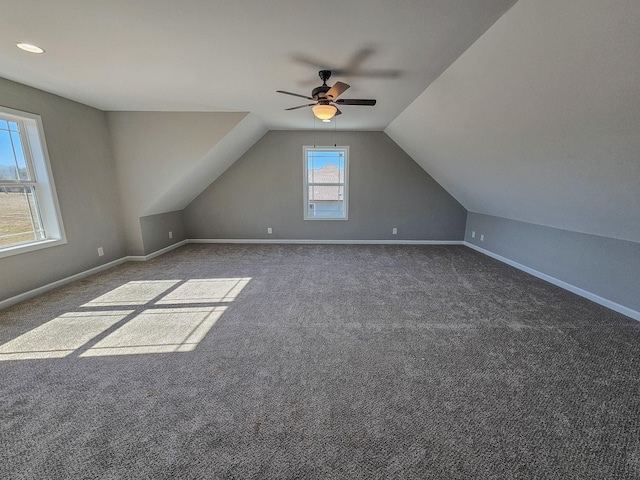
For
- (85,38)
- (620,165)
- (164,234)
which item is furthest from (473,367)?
(164,234)

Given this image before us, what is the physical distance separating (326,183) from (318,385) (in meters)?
4.27

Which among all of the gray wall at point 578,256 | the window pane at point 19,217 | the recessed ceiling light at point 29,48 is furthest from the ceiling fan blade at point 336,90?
the window pane at point 19,217

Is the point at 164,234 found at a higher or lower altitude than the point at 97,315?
higher

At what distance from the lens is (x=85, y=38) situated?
1927mm

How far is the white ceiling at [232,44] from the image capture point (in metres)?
1.60

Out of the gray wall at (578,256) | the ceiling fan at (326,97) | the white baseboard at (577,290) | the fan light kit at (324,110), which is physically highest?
the ceiling fan at (326,97)

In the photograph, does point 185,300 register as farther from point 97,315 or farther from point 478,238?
point 478,238

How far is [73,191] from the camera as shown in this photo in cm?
340

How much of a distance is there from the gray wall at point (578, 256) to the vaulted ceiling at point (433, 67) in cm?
16

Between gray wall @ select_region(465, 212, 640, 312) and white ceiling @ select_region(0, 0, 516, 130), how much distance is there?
8.62 feet

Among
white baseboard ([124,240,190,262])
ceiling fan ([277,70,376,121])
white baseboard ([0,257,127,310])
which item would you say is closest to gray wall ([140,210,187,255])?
white baseboard ([124,240,190,262])

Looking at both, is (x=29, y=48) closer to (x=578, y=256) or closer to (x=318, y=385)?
(x=318, y=385)

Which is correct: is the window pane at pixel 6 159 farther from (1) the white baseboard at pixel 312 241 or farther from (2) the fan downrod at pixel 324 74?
(2) the fan downrod at pixel 324 74

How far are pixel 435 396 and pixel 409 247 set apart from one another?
394 cm
